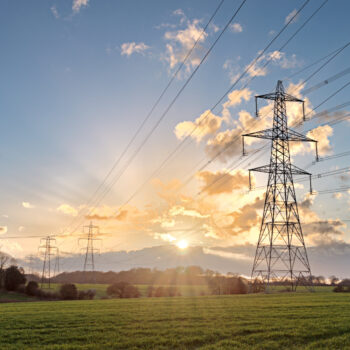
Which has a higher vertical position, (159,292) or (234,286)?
(234,286)

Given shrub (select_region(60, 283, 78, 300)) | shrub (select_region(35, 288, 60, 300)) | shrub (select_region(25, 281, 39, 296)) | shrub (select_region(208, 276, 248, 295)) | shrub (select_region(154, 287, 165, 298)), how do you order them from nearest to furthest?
1. shrub (select_region(208, 276, 248, 295))
2. shrub (select_region(60, 283, 78, 300))
3. shrub (select_region(35, 288, 60, 300))
4. shrub (select_region(154, 287, 165, 298))
5. shrub (select_region(25, 281, 39, 296))

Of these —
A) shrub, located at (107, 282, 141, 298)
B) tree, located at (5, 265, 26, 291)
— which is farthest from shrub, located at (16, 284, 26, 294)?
shrub, located at (107, 282, 141, 298)

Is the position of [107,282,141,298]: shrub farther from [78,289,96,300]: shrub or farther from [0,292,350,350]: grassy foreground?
[0,292,350,350]: grassy foreground

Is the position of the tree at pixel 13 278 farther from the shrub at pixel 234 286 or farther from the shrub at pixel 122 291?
the shrub at pixel 234 286

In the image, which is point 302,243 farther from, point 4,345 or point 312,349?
point 4,345

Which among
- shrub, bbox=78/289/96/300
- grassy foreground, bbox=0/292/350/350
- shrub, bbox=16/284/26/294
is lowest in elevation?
shrub, bbox=78/289/96/300

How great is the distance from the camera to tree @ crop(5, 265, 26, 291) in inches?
3686

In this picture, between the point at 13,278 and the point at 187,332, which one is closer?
the point at 187,332

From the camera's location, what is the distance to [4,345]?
56.8 feet

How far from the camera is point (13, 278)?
9425 centimetres

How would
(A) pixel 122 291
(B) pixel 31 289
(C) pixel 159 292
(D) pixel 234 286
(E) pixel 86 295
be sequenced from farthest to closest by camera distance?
(C) pixel 159 292, (B) pixel 31 289, (A) pixel 122 291, (E) pixel 86 295, (D) pixel 234 286

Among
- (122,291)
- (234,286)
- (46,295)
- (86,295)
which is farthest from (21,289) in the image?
(234,286)

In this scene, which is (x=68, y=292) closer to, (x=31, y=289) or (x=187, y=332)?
(x=31, y=289)

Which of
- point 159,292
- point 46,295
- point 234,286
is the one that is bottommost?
point 46,295
